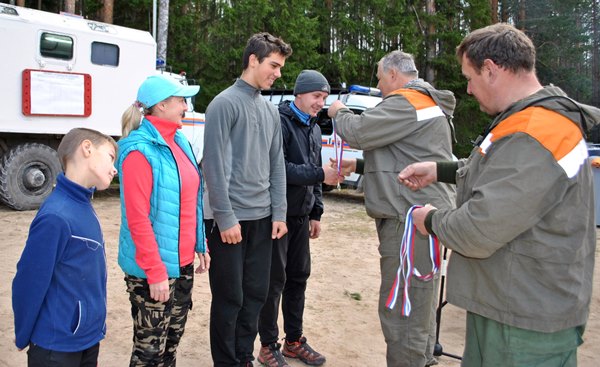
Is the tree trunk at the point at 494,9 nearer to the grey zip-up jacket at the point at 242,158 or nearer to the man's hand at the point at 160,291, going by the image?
the grey zip-up jacket at the point at 242,158

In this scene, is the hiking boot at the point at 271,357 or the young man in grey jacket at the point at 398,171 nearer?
the young man in grey jacket at the point at 398,171

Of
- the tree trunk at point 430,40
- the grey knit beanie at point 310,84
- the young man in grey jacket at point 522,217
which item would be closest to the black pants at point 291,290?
the grey knit beanie at point 310,84

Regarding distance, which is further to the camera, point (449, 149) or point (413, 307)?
point (449, 149)

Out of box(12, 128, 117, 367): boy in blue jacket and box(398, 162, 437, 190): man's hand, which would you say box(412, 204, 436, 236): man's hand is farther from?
box(12, 128, 117, 367): boy in blue jacket

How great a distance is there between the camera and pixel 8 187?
938 cm

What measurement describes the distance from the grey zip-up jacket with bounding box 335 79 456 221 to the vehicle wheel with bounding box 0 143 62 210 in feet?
25.9

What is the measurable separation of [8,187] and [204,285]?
18.3ft

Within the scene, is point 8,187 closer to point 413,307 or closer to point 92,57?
point 92,57

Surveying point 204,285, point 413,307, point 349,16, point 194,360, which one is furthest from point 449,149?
point 349,16

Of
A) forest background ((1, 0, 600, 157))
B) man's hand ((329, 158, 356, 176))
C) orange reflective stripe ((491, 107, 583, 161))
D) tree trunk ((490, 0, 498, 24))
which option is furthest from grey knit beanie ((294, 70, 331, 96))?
tree trunk ((490, 0, 498, 24))

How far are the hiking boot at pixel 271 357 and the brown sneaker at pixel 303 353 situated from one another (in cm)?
18

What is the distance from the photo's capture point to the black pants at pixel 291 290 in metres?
3.78

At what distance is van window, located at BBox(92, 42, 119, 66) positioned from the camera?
10.2m

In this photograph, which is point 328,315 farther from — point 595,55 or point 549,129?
point 595,55
